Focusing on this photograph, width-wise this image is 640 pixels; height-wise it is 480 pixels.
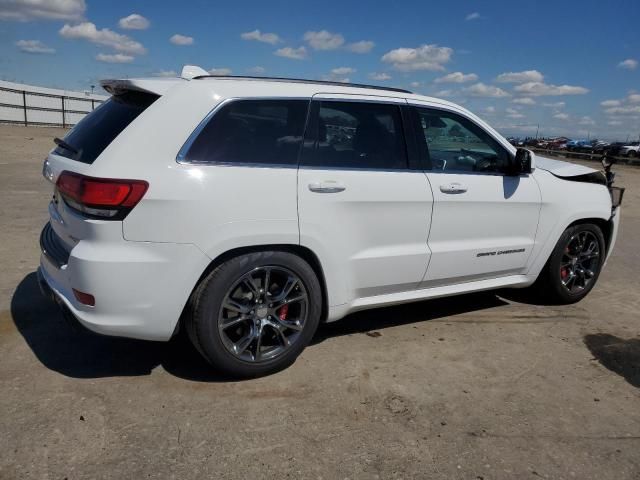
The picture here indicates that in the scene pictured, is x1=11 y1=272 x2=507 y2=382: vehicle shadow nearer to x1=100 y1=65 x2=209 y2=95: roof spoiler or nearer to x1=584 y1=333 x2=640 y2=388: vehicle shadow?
x1=584 y1=333 x2=640 y2=388: vehicle shadow

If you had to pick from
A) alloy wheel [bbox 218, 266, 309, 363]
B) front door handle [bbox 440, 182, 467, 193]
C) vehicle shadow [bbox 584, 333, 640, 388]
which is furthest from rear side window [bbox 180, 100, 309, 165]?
vehicle shadow [bbox 584, 333, 640, 388]

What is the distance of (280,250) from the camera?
11.4 ft

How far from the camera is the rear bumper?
301cm

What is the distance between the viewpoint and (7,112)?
2817 centimetres

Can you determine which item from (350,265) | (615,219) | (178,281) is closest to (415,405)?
(350,265)

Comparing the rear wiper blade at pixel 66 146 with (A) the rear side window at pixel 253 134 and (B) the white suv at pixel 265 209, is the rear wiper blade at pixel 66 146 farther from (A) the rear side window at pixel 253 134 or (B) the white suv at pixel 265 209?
(A) the rear side window at pixel 253 134

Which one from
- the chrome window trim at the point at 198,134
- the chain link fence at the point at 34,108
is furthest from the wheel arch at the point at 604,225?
the chain link fence at the point at 34,108

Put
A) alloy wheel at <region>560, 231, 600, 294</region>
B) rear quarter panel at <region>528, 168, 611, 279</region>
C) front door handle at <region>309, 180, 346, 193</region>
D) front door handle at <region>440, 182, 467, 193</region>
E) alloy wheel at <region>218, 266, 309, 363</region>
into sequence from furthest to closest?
alloy wheel at <region>560, 231, 600, 294</region> → rear quarter panel at <region>528, 168, 611, 279</region> → front door handle at <region>440, 182, 467, 193</region> → front door handle at <region>309, 180, 346, 193</region> → alloy wheel at <region>218, 266, 309, 363</region>

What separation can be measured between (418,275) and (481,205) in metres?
0.76

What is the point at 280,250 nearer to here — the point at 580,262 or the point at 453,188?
the point at 453,188

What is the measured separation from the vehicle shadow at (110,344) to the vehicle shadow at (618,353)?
108 cm

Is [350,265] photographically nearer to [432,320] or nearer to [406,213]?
[406,213]

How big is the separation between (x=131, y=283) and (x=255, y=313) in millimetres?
783

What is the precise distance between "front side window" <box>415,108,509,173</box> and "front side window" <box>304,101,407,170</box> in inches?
8.8
